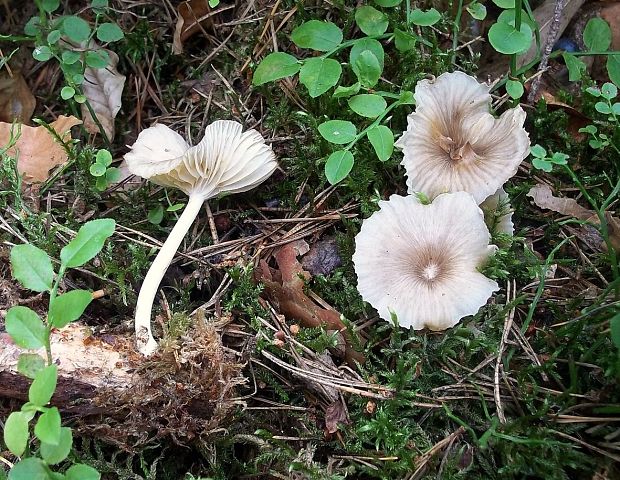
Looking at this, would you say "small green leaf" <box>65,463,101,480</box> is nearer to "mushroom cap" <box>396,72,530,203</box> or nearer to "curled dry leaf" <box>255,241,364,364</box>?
"curled dry leaf" <box>255,241,364,364</box>

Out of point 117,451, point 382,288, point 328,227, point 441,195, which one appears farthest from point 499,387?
point 117,451

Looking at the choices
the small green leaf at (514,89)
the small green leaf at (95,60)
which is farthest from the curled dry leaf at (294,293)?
the small green leaf at (95,60)

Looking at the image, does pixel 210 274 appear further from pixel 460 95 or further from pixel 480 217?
pixel 460 95

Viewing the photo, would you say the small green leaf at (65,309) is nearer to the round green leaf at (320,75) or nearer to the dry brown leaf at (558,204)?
the round green leaf at (320,75)

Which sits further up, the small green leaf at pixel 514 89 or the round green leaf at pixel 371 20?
the round green leaf at pixel 371 20

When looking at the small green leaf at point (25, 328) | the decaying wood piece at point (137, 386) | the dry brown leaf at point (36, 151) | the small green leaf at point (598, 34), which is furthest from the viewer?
the dry brown leaf at point (36, 151)

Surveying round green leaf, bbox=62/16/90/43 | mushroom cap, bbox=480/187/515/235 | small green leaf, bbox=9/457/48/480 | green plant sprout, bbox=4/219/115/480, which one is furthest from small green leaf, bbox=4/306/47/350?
mushroom cap, bbox=480/187/515/235
